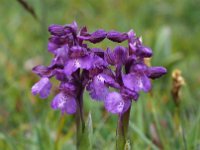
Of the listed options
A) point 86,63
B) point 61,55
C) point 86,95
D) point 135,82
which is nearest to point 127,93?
point 135,82

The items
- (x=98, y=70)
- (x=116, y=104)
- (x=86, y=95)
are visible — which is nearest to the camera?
(x=116, y=104)

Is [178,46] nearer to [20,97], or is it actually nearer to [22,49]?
[22,49]

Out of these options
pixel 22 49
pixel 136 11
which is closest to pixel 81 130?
pixel 22 49

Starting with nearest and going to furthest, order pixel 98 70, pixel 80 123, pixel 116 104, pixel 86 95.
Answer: pixel 116 104 → pixel 98 70 → pixel 80 123 → pixel 86 95

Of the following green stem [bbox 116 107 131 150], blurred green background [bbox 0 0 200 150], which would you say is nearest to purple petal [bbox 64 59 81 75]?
green stem [bbox 116 107 131 150]

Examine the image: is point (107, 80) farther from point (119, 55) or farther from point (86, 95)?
point (86, 95)

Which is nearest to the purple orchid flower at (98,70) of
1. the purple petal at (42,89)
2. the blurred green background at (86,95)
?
the purple petal at (42,89)

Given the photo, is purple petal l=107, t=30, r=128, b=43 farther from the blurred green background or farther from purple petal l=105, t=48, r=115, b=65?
the blurred green background
